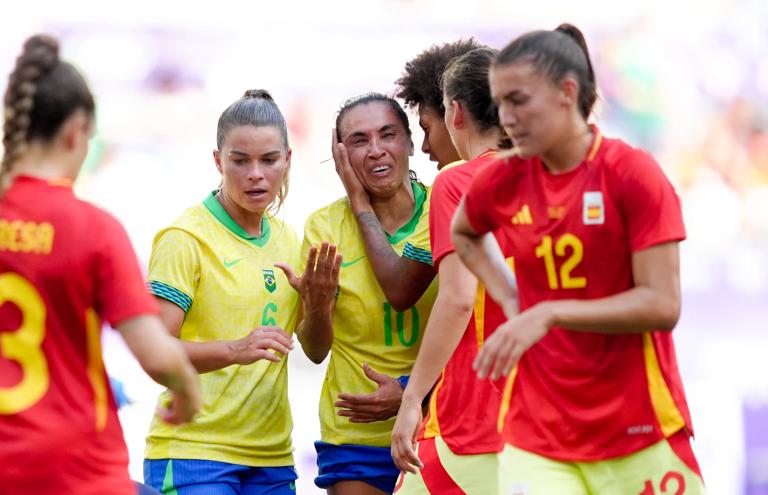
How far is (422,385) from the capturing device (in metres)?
3.73

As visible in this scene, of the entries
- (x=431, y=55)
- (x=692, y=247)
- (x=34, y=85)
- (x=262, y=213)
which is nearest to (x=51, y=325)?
(x=34, y=85)

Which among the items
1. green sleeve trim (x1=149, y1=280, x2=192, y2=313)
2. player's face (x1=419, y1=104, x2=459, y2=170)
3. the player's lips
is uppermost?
player's face (x1=419, y1=104, x2=459, y2=170)

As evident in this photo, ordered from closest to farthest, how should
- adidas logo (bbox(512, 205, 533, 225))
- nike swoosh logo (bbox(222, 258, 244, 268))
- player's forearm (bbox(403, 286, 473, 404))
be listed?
1. adidas logo (bbox(512, 205, 533, 225))
2. player's forearm (bbox(403, 286, 473, 404))
3. nike swoosh logo (bbox(222, 258, 244, 268))

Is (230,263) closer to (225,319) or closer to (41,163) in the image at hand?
(225,319)

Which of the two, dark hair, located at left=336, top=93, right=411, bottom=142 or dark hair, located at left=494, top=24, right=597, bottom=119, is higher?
dark hair, located at left=336, top=93, right=411, bottom=142

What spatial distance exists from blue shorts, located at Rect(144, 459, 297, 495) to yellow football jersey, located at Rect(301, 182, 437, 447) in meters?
0.36

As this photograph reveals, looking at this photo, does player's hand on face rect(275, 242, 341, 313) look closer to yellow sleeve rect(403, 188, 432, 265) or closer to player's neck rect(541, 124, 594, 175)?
yellow sleeve rect(403, 188, 432, 265)

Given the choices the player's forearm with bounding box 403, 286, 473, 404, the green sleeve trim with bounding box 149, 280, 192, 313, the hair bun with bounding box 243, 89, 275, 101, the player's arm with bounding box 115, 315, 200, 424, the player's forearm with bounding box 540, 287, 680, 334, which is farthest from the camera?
the hair bun with bounding box 243, 89, 275, 101

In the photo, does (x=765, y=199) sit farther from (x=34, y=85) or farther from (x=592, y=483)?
(x=34, y=85)

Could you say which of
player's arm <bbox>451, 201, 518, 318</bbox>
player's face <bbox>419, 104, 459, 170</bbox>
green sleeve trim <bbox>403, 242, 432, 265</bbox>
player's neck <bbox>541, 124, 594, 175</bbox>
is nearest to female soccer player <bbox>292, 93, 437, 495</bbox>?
green sleeve trim <bbox>403, 242, 432, 265</bbox>

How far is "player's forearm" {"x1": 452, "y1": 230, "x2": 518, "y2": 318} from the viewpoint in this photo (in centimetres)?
335

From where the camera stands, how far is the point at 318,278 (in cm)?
426

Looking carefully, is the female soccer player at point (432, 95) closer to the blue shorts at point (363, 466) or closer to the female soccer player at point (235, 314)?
the female soccer player at point (235, 314)

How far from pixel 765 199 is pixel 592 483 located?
608cm
